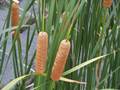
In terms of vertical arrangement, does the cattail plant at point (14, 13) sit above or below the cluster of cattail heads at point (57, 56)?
above

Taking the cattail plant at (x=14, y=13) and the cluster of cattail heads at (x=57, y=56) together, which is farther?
the cattail plant at (x=14, y=13)

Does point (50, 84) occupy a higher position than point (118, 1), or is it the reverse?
point (118, 1)

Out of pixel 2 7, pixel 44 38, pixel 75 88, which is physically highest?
pixel 2 7

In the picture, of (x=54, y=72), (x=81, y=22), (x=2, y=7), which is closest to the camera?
(x=54, y=72)

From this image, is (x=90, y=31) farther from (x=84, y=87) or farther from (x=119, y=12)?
(x=84, y=87)

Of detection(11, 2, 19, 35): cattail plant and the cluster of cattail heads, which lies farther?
detection(11, 2, 19, 35): cattail plant

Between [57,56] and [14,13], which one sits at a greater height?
[14,13]

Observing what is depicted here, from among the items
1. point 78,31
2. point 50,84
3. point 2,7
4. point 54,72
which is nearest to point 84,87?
point 78,31

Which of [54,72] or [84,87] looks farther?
[84,87]

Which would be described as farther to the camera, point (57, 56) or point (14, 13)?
point (14, 13)

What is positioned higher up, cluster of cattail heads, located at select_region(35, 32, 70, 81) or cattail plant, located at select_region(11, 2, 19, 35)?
cattail plant, located at select_region(11, 2, 19, 35)

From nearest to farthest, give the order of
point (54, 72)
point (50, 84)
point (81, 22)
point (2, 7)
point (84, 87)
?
point (54, 72) → point (50, 84) → point (81, 22) → point (84, 87) → point (2, 7)
